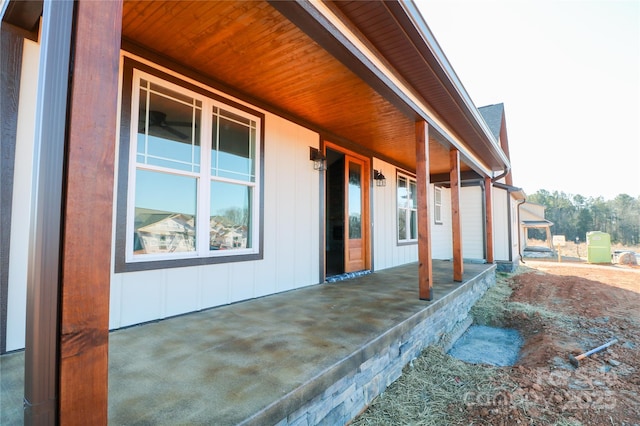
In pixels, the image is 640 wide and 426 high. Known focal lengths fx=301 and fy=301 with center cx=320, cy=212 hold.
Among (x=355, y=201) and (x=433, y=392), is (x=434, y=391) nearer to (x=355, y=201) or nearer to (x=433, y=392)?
(x=433, y=392)

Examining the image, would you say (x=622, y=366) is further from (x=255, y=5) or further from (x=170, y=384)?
(x=255, y=5)

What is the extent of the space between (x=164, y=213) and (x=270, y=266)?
1489 millimetres

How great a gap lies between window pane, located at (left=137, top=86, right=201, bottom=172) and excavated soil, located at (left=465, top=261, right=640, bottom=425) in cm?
332

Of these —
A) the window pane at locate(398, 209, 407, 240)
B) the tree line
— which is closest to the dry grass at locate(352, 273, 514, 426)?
the window pane at locate(398, 209, 407, 240)

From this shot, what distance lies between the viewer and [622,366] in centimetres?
315

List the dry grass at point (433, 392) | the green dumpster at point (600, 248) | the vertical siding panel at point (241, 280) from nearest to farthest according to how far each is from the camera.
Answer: the dry grass at point (433, 392), the vertical siding panel at point (241, 280), the green dumpster at point (600, 248)

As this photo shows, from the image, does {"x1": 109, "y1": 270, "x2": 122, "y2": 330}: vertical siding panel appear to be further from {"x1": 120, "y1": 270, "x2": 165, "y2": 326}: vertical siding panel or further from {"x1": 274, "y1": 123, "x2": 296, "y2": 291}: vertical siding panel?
{"x1": 274, "y1": 123, "x2": 296, "y2": 291}: vertical siding panel

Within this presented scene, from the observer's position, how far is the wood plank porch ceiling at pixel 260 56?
227 centimetres

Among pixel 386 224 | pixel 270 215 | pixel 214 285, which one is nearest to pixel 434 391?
pixel 214 285

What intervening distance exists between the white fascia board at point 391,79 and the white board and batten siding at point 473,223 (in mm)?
4518

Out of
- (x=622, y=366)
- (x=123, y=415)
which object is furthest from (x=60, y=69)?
(x=622, y=366)

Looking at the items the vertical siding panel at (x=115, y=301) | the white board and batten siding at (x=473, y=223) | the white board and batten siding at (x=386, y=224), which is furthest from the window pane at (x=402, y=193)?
the vertical siding panel at (x=115, y=301)

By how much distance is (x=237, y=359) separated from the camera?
1.98 meters

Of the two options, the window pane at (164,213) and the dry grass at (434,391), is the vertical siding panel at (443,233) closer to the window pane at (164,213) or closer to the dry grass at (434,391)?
the dry grass at (434,391)
